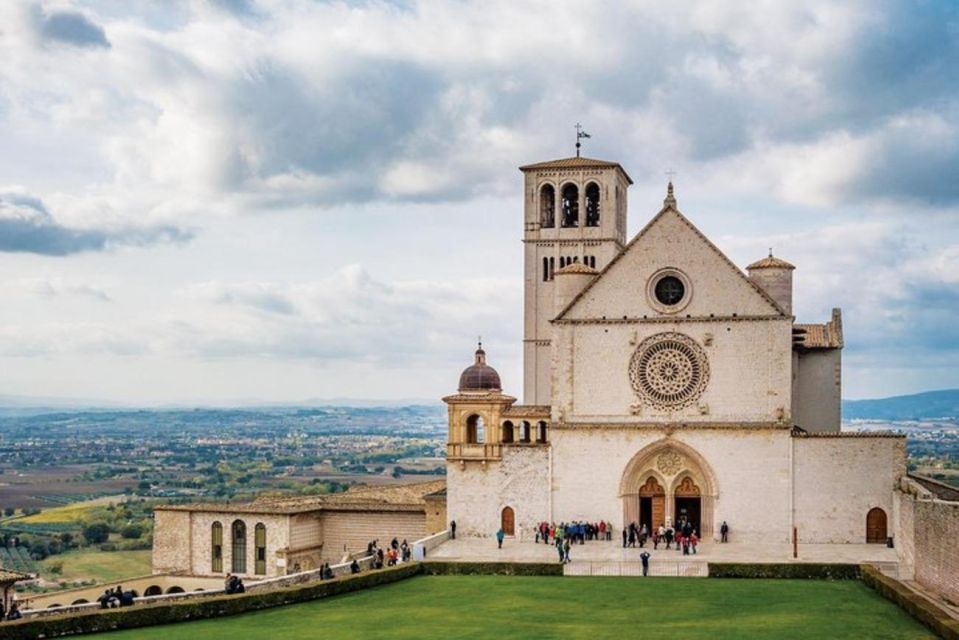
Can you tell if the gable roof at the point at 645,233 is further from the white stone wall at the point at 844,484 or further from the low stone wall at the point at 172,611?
the low stone wall at the point at 172,611

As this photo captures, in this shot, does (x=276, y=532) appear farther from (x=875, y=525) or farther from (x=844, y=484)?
(x=875, y=525)

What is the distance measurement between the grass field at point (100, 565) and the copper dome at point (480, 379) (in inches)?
1559

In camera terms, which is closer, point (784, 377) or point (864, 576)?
point (864, 576)

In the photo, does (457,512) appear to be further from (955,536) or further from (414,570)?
(955,536)

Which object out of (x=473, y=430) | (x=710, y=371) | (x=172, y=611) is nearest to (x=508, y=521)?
(x=473, y=430)

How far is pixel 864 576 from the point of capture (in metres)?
39.2

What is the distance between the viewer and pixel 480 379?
52250 mm

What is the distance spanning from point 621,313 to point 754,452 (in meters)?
7.15

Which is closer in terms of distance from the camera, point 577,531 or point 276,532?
point 577,531

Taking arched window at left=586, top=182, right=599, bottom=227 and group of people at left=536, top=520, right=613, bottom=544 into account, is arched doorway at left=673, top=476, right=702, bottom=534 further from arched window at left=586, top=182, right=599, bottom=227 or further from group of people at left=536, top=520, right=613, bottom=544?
arched window at left=586, top=182, right=599, bottom=227

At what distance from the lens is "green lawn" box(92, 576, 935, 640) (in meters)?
31.8

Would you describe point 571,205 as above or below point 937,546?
above

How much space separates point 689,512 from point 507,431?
7727 mm

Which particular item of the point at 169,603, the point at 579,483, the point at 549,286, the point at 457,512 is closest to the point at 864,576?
the point at 579,483
